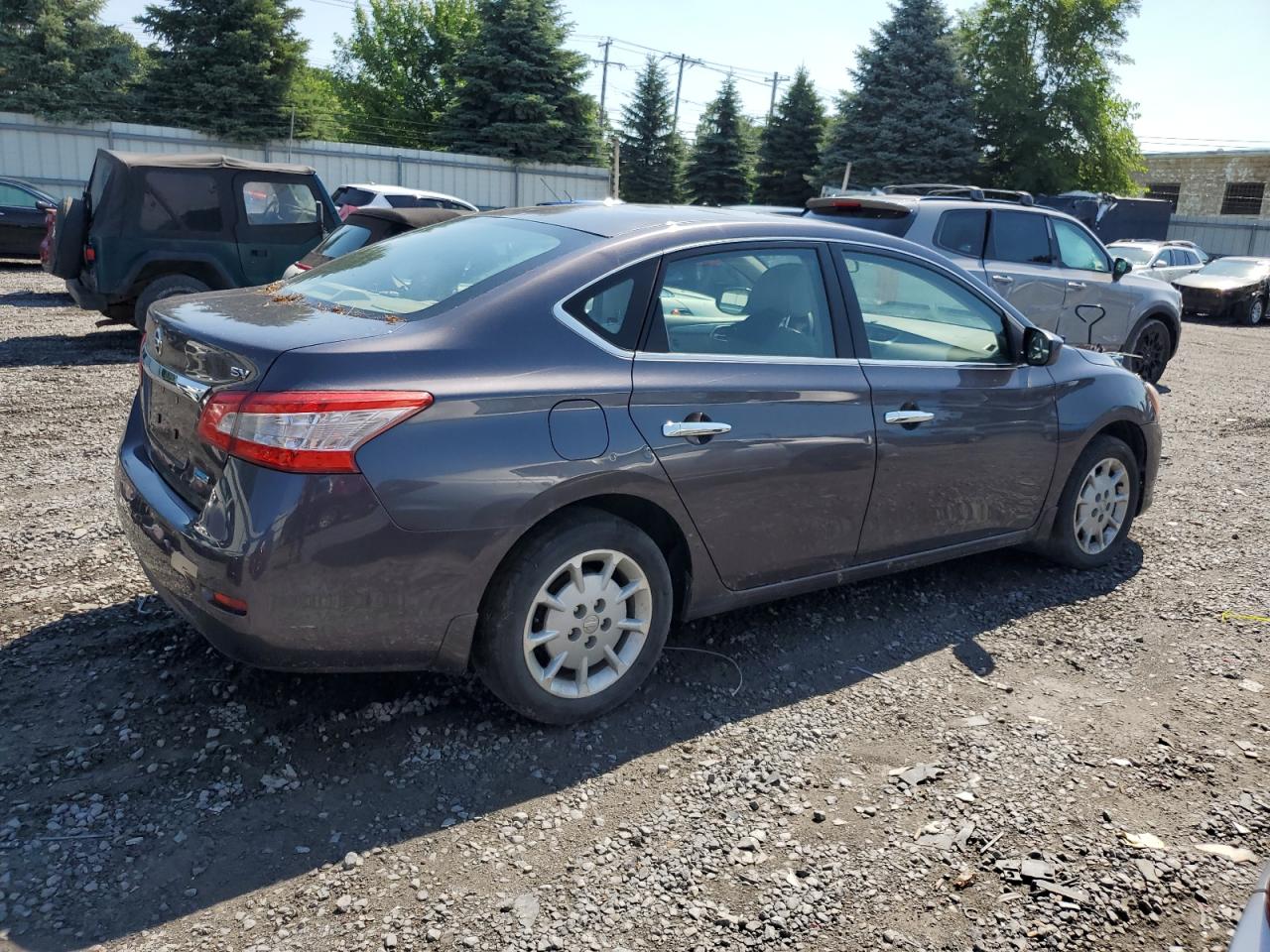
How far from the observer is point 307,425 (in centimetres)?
284

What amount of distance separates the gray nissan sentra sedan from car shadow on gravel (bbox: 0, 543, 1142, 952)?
0.27 meters

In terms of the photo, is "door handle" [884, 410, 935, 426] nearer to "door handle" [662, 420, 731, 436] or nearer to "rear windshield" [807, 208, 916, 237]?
"door handle" [662, 420, 731, 436]

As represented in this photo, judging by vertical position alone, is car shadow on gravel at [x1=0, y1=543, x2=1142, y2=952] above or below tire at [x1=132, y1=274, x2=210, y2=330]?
below

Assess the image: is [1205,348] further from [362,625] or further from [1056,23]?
[1056,23]

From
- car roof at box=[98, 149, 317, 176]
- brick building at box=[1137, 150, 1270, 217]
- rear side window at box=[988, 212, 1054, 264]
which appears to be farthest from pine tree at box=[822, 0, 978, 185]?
car roof at box=[98, 149, 317, 176]

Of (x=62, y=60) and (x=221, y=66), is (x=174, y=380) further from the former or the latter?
(x=62, y=60)

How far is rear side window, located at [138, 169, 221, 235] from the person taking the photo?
10141mm

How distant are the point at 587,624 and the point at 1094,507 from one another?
3.09 meters

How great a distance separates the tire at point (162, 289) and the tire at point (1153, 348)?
1002 cm

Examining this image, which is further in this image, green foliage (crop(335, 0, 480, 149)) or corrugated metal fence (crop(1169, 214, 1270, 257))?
green foliage (crop(335, 0, 480, 149))

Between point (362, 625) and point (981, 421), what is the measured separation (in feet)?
9.19

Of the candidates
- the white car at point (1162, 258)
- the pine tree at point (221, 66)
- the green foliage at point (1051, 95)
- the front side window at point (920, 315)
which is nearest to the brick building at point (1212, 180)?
the green foliage at point (1051, 95)

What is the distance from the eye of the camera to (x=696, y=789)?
315 cm

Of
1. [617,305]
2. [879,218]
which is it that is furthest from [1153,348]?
[617,305]
